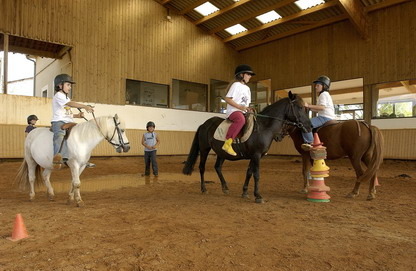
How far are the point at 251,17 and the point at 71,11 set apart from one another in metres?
8.97

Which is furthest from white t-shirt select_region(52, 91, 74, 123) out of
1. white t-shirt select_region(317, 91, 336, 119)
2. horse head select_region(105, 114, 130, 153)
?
white t-shirt select_region(317, 91, 336, 119)

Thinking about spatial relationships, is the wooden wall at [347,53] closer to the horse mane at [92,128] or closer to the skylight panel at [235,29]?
the skylight panel at [235,29]

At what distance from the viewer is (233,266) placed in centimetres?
218

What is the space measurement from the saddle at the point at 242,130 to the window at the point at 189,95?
11560mm

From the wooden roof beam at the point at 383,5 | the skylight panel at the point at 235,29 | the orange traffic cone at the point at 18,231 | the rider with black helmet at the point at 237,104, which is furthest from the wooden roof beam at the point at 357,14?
the orange traffic cone at the point at 18,231

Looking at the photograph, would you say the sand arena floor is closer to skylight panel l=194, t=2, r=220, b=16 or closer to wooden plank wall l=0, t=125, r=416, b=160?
wooden plank wall l=0, t=125, r=416, b=160

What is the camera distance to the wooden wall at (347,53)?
39.7 ft

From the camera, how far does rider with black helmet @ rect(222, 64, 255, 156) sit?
469cm

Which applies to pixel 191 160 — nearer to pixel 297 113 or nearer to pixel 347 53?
pixel 297 113

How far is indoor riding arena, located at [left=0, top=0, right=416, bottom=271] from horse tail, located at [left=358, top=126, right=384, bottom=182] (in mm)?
22

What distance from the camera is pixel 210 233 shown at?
9.80ft

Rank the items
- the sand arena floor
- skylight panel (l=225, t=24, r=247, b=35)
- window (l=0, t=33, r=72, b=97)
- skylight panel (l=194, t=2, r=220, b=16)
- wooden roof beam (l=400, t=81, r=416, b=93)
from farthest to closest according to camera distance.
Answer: skylight panel (l=225, t=24, r=247, b=35)
skylight panel (l=194, t=2, r=220, b=16)
window (l=0, t=33, r=72, b=97)
wooden roof beam (l=400, t=81, r=416, b=93)
the sand arena floor

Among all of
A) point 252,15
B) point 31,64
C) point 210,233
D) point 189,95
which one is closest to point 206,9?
point 252,15

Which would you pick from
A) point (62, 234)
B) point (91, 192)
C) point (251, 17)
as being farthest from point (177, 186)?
point (251, 17)
